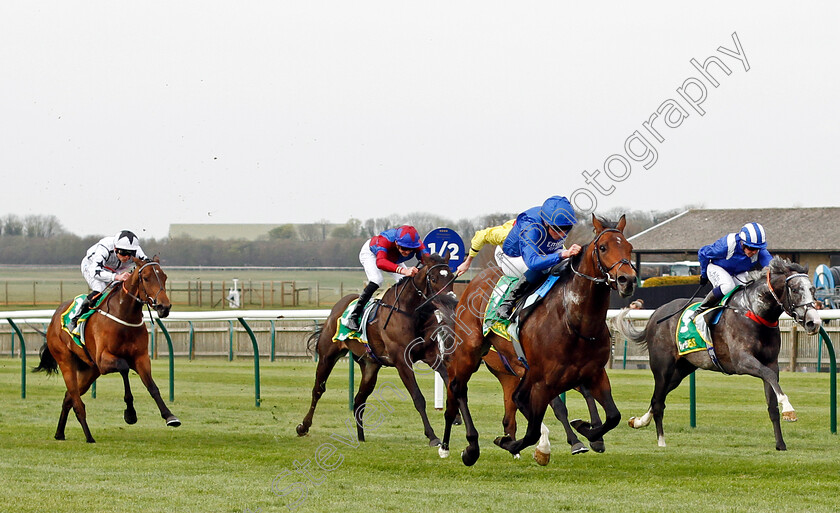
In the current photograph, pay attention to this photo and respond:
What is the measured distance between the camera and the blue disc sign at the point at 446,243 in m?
10.8

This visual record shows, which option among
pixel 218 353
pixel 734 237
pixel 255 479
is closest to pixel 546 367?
pixel 255 479

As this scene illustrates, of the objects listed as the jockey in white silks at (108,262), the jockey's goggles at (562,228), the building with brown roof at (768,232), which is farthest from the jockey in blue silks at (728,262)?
the building with brown roof at (768,232)

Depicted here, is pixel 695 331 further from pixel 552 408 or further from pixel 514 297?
pixel 514 297

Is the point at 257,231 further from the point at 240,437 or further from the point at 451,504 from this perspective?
the point at 451,504

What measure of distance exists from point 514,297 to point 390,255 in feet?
8.31

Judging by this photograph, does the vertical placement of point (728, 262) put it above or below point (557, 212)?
below

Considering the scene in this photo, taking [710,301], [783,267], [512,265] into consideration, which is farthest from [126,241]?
[783,267]

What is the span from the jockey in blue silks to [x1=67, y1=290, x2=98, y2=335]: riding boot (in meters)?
5.10

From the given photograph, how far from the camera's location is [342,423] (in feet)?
33.3

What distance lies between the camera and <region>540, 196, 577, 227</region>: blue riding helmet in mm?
6496

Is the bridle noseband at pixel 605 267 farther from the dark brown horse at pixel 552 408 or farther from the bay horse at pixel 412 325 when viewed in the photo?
the bay horse at pixel 412 325

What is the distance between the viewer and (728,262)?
891cm

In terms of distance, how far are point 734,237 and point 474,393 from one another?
17.6 feet

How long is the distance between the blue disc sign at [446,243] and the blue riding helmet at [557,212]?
4.26 metres
